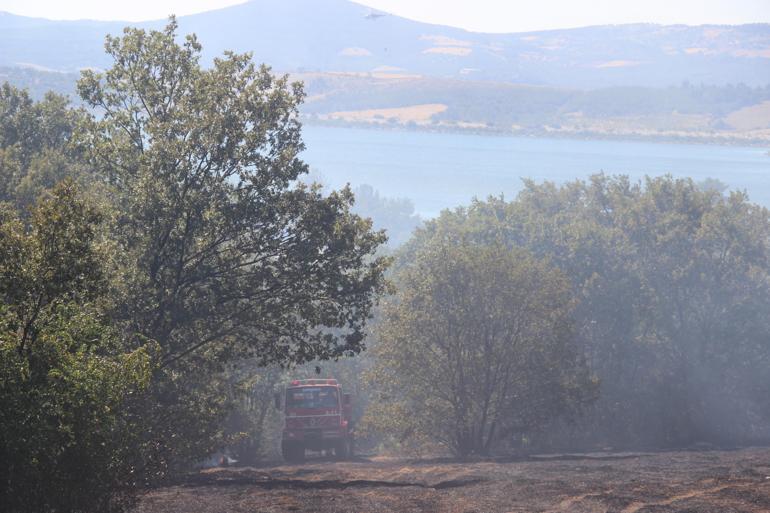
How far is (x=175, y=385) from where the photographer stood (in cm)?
2509

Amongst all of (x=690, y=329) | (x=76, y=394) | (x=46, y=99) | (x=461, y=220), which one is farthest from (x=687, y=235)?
(x=76, y=394)

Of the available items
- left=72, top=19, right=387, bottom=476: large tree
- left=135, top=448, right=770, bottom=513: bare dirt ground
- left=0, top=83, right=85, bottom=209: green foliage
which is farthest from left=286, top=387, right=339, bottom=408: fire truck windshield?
left=72, top=19, right=387, bottom=476: large tree

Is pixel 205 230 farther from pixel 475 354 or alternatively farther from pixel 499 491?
pixel 475 354

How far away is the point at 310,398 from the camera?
41156 mm

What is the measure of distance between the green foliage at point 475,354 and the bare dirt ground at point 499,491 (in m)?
12.3

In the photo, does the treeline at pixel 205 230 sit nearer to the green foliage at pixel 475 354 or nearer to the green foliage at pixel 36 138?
the green foliage at pixel 36 138

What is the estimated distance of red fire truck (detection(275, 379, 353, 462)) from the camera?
134 feet

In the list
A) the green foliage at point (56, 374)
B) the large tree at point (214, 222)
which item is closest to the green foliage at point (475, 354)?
the large tree at point (214, 222)

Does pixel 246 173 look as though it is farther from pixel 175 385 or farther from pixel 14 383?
pixel 14 383

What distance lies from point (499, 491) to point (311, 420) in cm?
1958

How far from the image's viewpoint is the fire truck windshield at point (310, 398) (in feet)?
135

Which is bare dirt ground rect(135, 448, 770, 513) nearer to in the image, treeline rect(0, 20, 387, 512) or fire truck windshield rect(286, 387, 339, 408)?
treeline rect(0, 20, 387, 512)

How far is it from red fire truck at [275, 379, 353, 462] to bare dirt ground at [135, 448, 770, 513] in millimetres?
10738

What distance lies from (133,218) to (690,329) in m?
50.2
